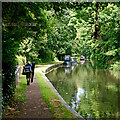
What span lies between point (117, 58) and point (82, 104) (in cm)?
404

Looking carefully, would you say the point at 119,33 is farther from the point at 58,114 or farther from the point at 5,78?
the point at 5,78

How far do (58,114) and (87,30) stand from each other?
153 inches

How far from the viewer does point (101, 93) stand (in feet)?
54.7

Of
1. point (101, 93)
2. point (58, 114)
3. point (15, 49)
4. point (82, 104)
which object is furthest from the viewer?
point (101, 93)

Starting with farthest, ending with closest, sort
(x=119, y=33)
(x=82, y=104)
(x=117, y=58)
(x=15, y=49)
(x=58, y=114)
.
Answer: (x=82, y=104) → (x=117, y=58) → (x=119, y=33) → (x=58, y=114) → (x=15, y=49)

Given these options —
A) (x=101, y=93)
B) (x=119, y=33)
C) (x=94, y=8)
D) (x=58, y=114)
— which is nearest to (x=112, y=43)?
(x=119, y=33)

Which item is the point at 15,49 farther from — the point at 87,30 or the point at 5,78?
the point at 87,30

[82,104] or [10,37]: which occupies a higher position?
[10,37]

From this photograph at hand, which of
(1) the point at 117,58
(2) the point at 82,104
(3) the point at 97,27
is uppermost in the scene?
(3) the point at 97,27

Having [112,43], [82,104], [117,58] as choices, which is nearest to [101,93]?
[82,104]

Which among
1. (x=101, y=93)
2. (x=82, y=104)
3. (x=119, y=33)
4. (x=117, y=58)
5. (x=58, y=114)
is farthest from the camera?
(x=101, y=93)

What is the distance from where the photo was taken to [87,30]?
31.8ft

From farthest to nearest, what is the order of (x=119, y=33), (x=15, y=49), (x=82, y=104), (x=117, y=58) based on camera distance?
(x=82, y=104) → (x=117, y=58) → (x=119, y=33) → (x=15, y=49)

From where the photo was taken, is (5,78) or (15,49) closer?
(15,49)
